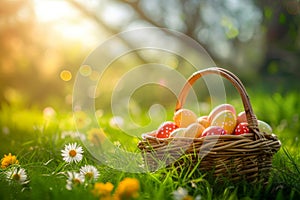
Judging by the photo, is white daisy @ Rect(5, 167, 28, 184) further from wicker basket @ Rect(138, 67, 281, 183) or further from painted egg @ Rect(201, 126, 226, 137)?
painted egg @ Rect(201, 126, 226, 137)

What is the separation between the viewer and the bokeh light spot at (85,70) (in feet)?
20.6

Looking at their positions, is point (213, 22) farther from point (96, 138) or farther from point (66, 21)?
point (96, 138)

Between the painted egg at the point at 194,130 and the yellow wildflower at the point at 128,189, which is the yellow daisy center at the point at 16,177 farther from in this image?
the painted egg at the point at 194,130

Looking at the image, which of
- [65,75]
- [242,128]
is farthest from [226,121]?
[65,75]

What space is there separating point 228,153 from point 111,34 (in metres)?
4.98

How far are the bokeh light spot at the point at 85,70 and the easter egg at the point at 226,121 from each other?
14.1 ft

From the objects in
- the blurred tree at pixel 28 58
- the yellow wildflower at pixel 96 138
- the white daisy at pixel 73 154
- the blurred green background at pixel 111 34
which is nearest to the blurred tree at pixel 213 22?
the blurred green background at pixel 111 34

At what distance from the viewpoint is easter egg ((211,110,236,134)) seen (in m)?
2.12

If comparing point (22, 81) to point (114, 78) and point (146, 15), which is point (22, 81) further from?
point (146, 15)

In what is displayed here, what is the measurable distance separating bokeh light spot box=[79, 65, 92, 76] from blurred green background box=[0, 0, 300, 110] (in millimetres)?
165

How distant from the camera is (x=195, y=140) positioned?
1.92 m

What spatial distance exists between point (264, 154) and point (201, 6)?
4763 millimetres

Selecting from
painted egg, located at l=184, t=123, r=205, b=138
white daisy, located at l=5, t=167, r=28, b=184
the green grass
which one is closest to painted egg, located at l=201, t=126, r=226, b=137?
painted egg, located at l=184, t=123, r=205, b=138

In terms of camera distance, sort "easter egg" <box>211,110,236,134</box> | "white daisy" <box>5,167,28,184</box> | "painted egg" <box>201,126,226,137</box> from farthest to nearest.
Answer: "easter egg" <box>211,110,236,134</box> < "painted egg" <box>201,126,226,137</box> < "white daisy" <box>5,167,28,184</box>
